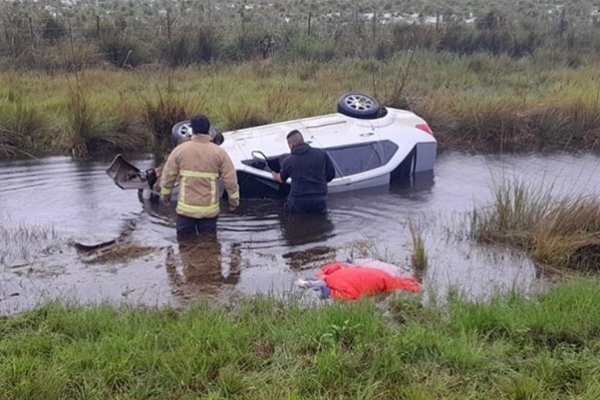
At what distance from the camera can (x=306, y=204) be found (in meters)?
10.7

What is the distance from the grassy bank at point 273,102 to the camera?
14.2 metres

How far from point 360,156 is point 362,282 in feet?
15.0

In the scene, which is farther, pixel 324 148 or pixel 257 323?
pixel 324 148

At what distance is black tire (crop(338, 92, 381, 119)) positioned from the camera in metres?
12.2

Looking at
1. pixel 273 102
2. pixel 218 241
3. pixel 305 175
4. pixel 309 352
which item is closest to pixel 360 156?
pixel 305 175

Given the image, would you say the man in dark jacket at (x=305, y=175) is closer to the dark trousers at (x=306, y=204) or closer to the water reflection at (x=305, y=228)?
the dark trousers at (x=306, y=204)

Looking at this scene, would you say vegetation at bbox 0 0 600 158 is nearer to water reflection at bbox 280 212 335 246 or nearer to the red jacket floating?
water reflection at bbox 280 212 335 246

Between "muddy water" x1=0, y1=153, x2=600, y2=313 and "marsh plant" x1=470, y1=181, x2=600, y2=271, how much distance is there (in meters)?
0.29

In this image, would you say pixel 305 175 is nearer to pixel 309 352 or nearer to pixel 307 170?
pixel 307 170

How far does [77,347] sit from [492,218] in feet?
19.7

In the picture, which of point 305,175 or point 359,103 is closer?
point 305,175

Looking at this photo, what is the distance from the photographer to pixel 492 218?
9820mm

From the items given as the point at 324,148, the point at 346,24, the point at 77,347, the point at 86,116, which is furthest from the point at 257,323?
the point at 346,24

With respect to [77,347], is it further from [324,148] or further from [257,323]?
[324,148]
